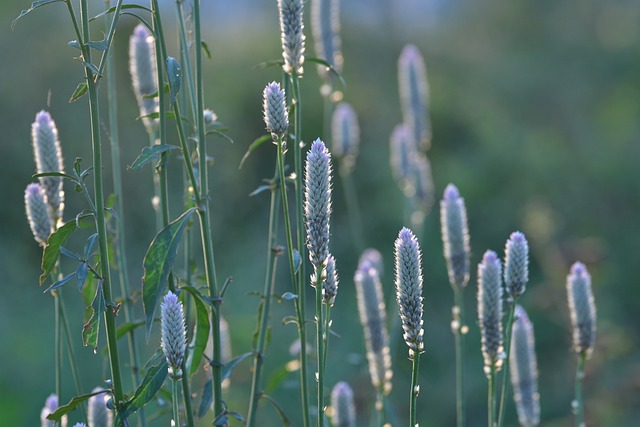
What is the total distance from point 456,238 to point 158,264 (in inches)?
34.9

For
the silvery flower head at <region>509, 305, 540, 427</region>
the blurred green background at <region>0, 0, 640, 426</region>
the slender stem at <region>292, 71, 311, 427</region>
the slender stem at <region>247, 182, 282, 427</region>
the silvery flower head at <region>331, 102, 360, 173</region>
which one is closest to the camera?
the slender stem at <region>292, 71, 311, 427</region>

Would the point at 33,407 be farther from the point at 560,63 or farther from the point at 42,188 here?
the point at 560,63

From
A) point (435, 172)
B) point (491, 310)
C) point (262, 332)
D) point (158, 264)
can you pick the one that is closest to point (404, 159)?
point (491, 310)

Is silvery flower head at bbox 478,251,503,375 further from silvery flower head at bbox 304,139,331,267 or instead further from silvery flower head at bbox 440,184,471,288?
silvery flower head at bbox 304,139,331,267

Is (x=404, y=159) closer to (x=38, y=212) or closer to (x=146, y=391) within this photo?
(x=38, y=212)

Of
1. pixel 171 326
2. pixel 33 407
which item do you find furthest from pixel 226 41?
pixel 171 326

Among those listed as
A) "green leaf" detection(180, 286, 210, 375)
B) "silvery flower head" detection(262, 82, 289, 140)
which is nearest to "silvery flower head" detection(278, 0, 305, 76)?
"silvery flower head" detection(262, 82, 289, 140)

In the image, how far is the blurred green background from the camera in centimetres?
504

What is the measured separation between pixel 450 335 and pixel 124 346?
2.33 m

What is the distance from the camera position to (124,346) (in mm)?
5164

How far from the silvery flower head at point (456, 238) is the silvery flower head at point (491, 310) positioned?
0.22 meters

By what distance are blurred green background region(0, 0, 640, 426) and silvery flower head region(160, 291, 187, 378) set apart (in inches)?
78.5

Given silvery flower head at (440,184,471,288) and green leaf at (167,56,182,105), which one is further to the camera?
silvery flower head at (440,184,471,288)

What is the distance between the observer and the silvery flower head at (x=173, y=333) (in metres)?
1.39
